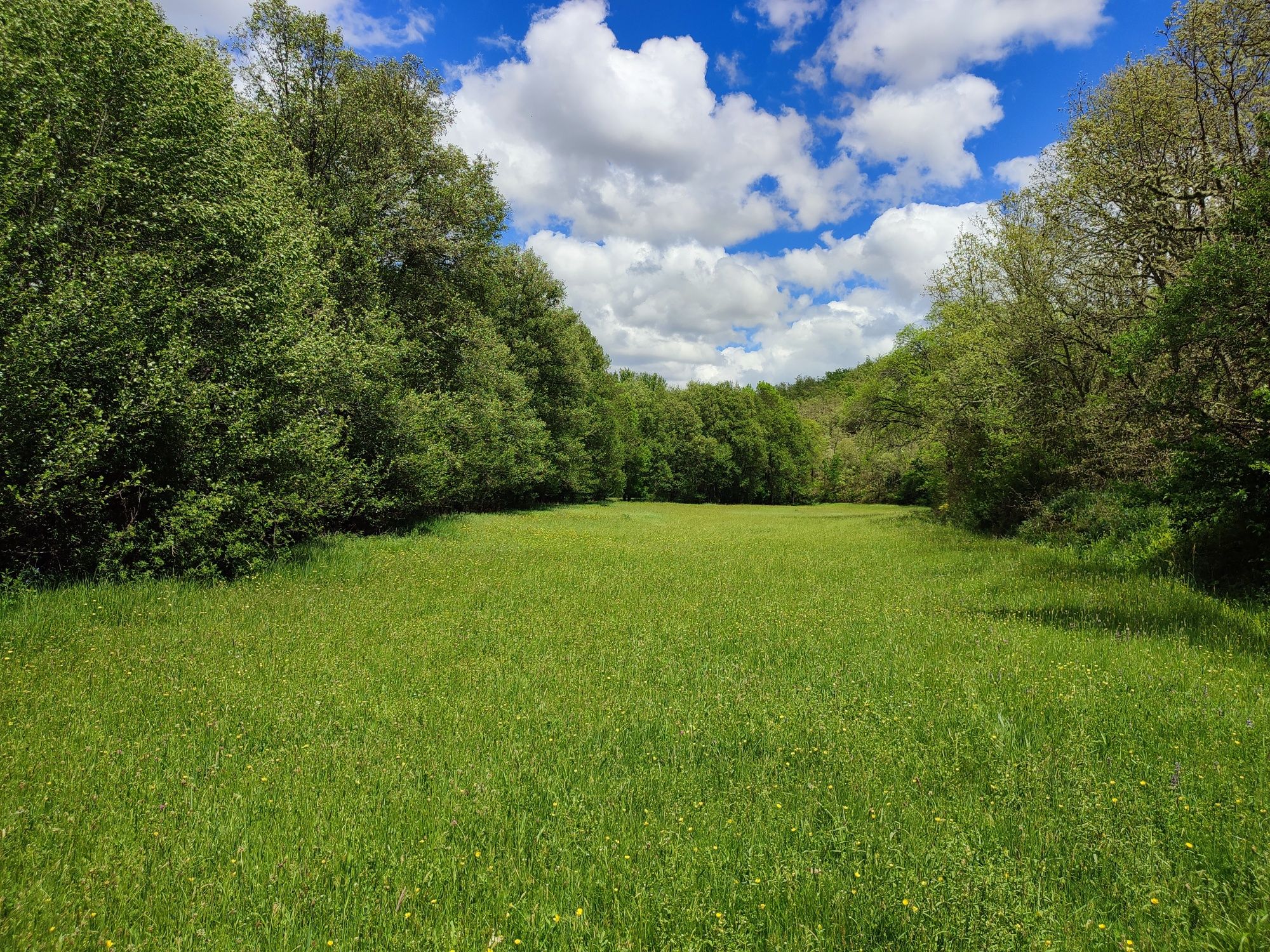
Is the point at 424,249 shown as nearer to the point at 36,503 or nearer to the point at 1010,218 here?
the point at 36,503

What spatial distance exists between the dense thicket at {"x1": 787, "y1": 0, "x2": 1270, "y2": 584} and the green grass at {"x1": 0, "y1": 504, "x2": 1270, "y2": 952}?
268cm

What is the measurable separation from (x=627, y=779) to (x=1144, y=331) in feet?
37.4

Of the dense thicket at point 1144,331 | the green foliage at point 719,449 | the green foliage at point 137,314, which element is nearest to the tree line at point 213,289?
the green foliage at point 137,314

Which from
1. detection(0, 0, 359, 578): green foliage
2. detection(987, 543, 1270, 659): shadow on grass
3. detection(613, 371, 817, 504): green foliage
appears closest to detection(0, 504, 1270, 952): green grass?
detection(987, 543, 1270, 659): shadow on grass

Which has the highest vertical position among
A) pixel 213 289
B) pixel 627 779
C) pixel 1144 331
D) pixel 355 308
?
pixel 355 308

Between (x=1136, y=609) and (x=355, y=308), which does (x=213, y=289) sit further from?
(x=1136, y=609)

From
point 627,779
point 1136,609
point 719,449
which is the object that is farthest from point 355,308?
point 719,449

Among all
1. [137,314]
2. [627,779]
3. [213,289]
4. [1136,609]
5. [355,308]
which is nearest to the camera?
[627,779]

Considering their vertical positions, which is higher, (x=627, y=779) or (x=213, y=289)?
Answer: (x=213, y=289)

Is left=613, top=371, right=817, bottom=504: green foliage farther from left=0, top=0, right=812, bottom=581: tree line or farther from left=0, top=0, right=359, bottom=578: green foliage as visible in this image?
left=0, top=0, right=359, bottom=578: green foliage

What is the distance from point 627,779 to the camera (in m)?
4.33

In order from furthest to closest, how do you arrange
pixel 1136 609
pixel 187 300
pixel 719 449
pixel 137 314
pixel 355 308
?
pixel 719 449, pixel 355 308, pixel 187 300, pixel 137 314, pixel 1136 609

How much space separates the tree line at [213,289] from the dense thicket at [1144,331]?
1735 centimetres

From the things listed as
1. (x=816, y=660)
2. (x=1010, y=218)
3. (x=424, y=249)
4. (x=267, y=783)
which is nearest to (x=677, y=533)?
(x=424, y=249)
